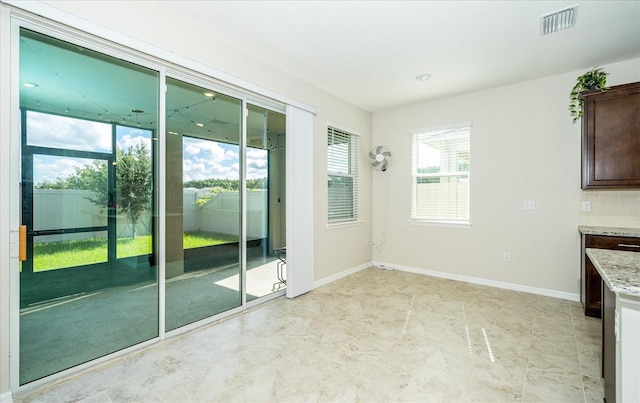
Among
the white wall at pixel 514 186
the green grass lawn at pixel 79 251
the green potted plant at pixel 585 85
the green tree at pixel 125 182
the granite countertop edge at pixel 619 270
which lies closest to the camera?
the granite countertop edge at pixel 619 270

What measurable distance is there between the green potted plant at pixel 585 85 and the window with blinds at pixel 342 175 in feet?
9.13

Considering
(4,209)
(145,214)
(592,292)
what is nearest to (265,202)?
(145,214)

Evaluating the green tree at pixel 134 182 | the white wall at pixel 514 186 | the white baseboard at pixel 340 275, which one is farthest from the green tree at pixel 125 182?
the white wall at pixel 514 186

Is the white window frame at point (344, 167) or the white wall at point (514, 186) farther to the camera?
the white window frame at point (344, 167)

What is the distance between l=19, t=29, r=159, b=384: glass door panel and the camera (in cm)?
195

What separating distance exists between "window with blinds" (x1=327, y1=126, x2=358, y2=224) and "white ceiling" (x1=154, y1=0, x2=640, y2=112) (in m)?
1.00

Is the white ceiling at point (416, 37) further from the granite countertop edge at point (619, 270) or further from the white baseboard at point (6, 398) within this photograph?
the white baseboard at point (6, 398)

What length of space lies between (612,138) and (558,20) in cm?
143

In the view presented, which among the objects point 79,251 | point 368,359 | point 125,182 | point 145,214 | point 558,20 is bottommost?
point 368,359

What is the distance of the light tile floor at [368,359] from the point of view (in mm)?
1894

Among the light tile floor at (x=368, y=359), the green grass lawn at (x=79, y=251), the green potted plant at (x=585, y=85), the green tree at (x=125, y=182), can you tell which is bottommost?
the light tile floor at (x=368, y=359)

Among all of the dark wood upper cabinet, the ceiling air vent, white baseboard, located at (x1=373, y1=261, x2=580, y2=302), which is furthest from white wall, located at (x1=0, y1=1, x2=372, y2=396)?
the dark wood upper cabinet

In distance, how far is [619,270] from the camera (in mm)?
1319

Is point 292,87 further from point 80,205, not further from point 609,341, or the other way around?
Result: point 609,341
